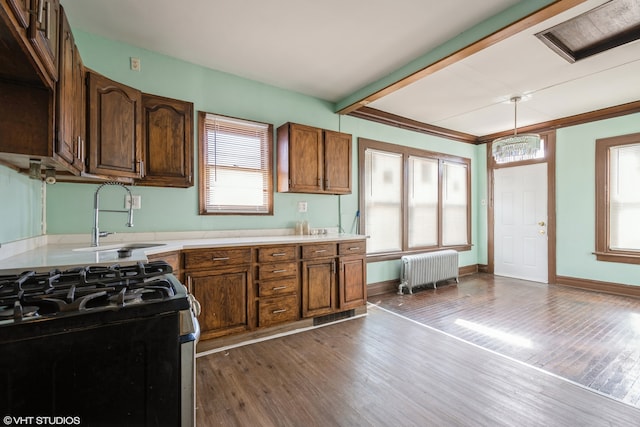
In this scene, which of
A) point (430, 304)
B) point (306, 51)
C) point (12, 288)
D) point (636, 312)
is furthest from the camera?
point (430, 304)

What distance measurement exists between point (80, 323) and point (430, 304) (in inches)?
149

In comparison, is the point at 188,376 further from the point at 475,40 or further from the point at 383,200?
the point at 383,200

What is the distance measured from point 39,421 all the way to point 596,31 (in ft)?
13.6

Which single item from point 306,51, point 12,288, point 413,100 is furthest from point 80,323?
point 413,100

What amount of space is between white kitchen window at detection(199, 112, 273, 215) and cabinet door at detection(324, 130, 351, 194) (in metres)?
0.68

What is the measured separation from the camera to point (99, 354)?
2.78ft

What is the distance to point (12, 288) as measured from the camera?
107 cm

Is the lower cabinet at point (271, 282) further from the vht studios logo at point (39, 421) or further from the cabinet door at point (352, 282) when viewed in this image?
the vht studios logo at point (39, 421)

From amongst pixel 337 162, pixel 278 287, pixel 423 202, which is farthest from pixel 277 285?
pixel 423 202

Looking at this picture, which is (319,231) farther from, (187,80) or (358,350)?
(187,80)

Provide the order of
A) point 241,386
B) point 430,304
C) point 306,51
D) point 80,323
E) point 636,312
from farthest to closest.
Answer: point 430,304 < point 636,312 < point 306,51 < point 241,386 < point 80,323

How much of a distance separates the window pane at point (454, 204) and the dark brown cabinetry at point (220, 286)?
395 cm

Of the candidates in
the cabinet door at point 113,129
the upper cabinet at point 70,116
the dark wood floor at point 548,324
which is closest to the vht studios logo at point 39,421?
the upper cabinet at point 70,116

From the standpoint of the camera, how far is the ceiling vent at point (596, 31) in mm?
2256
